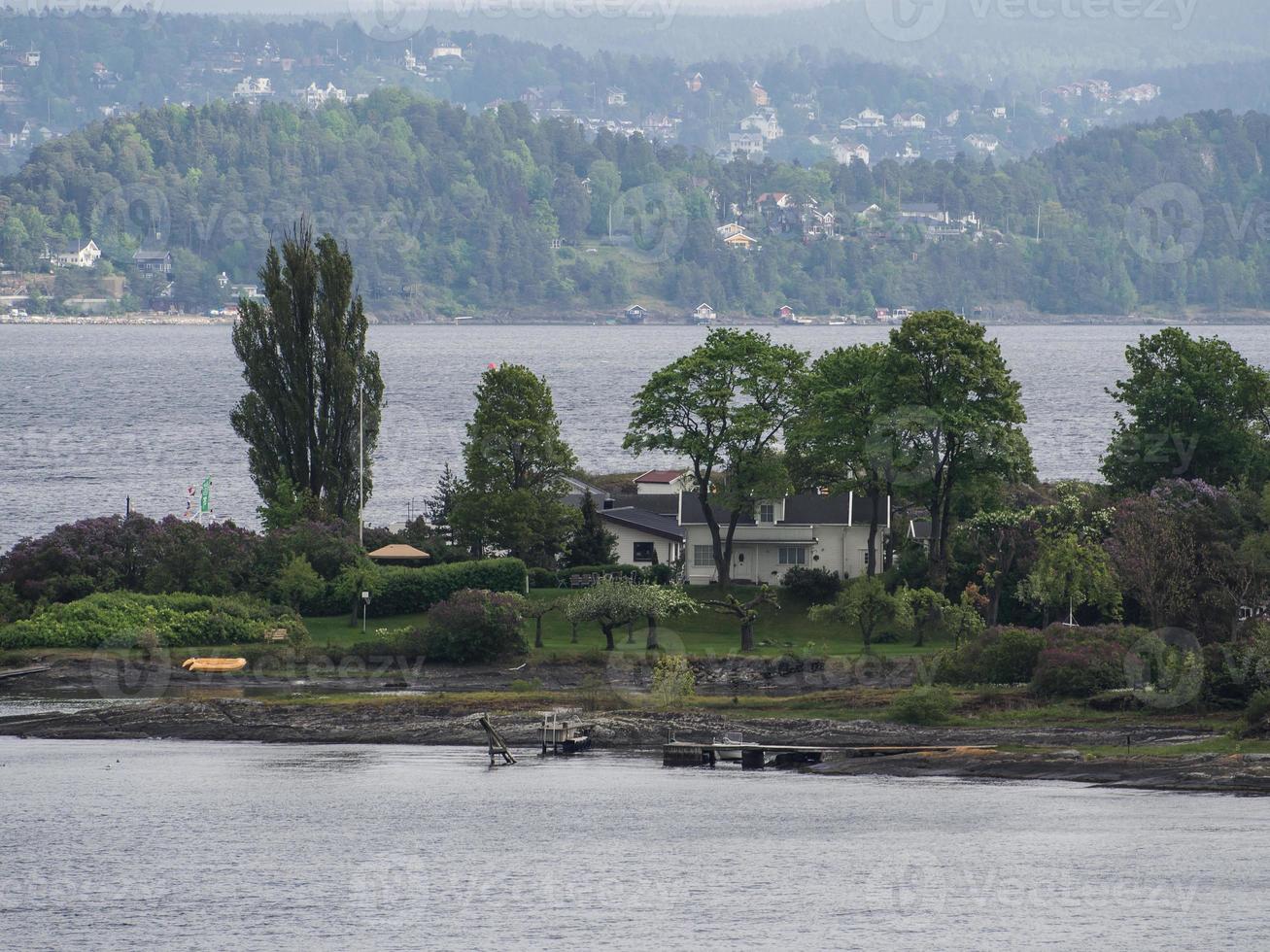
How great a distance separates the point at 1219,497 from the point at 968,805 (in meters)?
22.9

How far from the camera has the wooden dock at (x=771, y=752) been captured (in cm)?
5509

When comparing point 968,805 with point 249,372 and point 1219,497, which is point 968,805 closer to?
point 1219,497

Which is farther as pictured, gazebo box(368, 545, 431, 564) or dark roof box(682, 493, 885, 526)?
gazebo box(368, 545, 431, 564)

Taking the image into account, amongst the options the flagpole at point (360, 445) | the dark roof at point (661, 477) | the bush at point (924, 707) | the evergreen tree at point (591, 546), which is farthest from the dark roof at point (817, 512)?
the bush at point (924, 707)

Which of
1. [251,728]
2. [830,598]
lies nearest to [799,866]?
[251,728]

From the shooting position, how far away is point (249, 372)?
271 feet

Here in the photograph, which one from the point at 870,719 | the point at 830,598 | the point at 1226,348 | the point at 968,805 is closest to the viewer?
the point at 968,805

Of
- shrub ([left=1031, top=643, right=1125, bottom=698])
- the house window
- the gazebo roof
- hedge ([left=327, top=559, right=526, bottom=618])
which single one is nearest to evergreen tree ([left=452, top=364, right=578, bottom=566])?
the gazebo roof

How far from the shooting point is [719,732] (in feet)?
192

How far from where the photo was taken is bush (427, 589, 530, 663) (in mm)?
67812

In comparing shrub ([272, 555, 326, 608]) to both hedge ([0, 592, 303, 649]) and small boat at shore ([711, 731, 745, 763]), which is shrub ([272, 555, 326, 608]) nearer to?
hedge ([0, 592, 303, 649])

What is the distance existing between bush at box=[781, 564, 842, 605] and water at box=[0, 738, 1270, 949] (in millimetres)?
17708

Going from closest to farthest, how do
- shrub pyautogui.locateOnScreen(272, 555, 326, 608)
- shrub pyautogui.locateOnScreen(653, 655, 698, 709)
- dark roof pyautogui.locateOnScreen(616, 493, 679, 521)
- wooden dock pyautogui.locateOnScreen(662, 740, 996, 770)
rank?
wooden dock pyautogui.locateOnScreen(662, 740, 996, 770) < shrub pyautogui.locateOnScreen(653, 655, 698, 709) < shrub pyautogui.locateOnScreen(272, 555, 326, 608) < dark roof pyautogui.locateOnScreen(616, 493, 679, 521)

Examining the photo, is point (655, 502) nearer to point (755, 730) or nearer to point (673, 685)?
point (673, 685)
